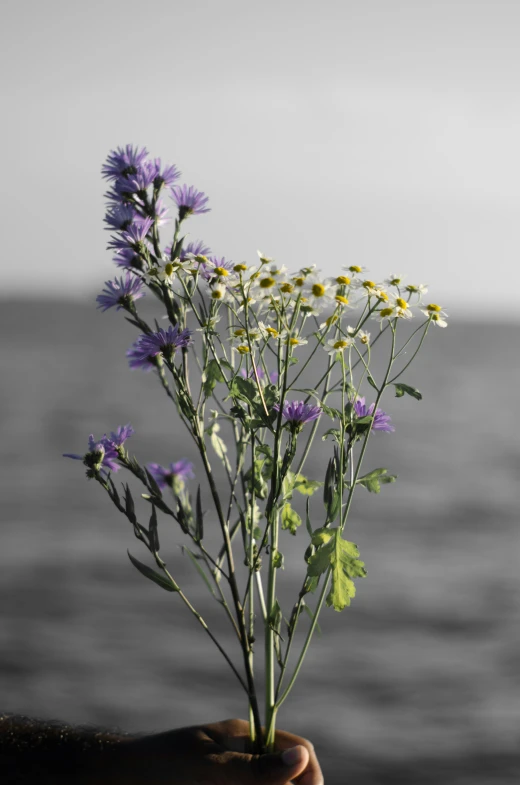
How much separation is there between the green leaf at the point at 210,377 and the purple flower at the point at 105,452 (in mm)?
100

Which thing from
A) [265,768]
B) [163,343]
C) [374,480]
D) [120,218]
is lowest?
[265,768]

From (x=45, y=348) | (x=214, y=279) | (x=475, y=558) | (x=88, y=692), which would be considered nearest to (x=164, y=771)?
(x=214, y=279)

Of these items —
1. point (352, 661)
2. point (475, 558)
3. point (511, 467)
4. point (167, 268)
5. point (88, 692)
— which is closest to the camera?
point (167, 268)

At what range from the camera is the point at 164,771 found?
1.06 m

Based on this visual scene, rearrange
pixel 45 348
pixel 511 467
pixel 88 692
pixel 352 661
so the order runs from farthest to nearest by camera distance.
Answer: pixel 45 348 < pixel 511 467 < pixel 352 661 < pixel 88 692

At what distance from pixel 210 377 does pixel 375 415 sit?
0.20 metres

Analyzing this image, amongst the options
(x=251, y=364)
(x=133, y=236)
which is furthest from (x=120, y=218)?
(x=251, y=364)

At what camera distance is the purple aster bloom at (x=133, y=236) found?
958 millimetres

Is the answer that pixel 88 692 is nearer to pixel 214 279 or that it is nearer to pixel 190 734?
pixel 190 734

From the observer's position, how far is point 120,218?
97cm

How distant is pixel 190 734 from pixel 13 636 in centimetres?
202

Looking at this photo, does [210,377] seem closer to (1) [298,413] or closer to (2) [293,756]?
(1) [298,413]

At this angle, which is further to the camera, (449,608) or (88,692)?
(449,608)

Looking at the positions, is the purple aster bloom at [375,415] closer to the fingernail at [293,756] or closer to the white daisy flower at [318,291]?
the white daisy flower at [318,291]
